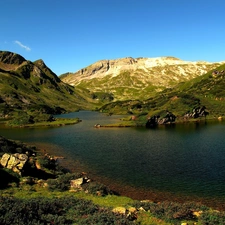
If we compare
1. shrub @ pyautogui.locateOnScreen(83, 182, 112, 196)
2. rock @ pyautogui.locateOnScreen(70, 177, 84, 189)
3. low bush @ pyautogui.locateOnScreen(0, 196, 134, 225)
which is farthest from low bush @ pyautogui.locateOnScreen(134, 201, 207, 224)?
rock @ pyautogui.locateOnScreen(70, 177, 84, 189)

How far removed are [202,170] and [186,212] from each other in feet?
123

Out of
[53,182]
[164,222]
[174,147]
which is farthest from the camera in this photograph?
[174,147]

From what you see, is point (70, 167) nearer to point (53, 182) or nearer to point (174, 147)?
point (53, 182)

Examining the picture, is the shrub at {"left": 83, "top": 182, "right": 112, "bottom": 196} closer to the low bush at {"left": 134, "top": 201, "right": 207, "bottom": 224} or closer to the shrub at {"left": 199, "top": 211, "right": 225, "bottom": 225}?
the low bush at {"left": 134, "top": 201, "right": 207, "bottom": 224}

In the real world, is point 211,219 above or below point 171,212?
A: below

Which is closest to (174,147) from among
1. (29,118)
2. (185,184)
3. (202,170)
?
(202,170)

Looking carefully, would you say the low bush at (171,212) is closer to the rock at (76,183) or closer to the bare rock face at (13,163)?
the rock at (76,183)

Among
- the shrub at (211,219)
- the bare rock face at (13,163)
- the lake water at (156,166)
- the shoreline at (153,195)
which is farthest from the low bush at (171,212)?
the bare rock face at (13,163)

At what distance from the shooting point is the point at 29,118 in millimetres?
199875

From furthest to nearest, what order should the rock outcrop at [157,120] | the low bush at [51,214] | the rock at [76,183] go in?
the rock outcrop at [157,120]
the rock at [76,183]
the low bush at [51,214]

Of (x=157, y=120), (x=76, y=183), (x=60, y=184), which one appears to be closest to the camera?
(x=60, y=184)

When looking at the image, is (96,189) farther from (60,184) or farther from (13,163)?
(13,163)

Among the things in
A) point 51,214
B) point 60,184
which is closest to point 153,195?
point 60,184

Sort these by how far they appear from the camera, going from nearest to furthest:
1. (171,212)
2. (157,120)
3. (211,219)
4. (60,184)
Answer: (211,219)
(171,212)
(60,184)
(157,120)
